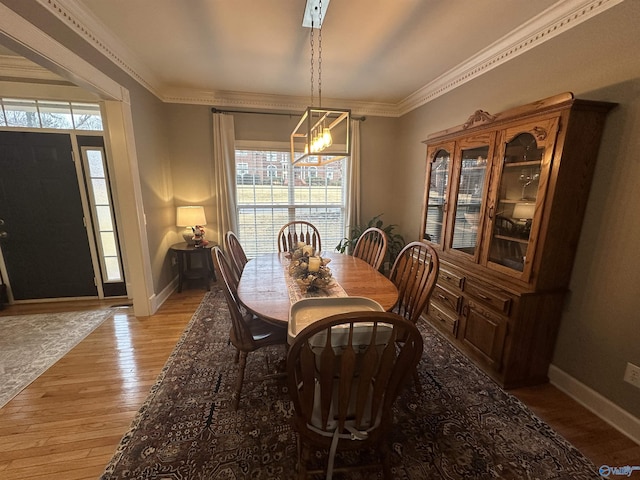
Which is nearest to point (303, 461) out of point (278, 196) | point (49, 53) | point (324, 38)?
point (49, 53)

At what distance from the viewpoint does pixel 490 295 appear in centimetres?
192

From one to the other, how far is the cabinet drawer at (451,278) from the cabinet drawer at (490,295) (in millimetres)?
60

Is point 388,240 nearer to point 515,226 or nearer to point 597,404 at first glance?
point 515,226

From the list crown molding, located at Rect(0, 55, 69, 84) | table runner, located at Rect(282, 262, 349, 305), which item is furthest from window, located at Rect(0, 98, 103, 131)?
table runner, located at Rect(282, 262, 349, 305)

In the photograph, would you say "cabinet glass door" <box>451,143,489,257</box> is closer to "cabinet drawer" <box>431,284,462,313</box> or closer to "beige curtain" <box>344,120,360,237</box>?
"cabinet drawer" <box>431,284,462,313</box>

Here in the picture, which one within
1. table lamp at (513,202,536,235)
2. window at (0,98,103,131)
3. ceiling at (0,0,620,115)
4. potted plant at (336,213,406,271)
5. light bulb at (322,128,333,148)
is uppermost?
ceiling at (0,0,620,115)

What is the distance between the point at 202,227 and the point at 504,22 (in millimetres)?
3795

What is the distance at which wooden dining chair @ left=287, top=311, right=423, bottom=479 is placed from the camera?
2.83ft

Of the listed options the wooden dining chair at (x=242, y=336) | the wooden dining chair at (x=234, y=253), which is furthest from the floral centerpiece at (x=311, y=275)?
the wooden dining chair at (x=234, y=253)

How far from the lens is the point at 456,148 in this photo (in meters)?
2.30

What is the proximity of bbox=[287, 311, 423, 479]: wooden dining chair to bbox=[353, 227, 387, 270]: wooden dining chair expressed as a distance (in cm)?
135

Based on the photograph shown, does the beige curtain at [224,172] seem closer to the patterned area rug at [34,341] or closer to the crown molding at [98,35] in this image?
the crown molding at [98,35]

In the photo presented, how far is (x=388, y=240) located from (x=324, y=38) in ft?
8.13

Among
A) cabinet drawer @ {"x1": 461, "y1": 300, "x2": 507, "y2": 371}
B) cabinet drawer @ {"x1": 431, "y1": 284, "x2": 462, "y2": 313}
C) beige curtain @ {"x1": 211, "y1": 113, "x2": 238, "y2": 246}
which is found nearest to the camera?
cabinet drawer @ {"x1": 461, "y1": 300, "x2": 507, "y2": 371}
